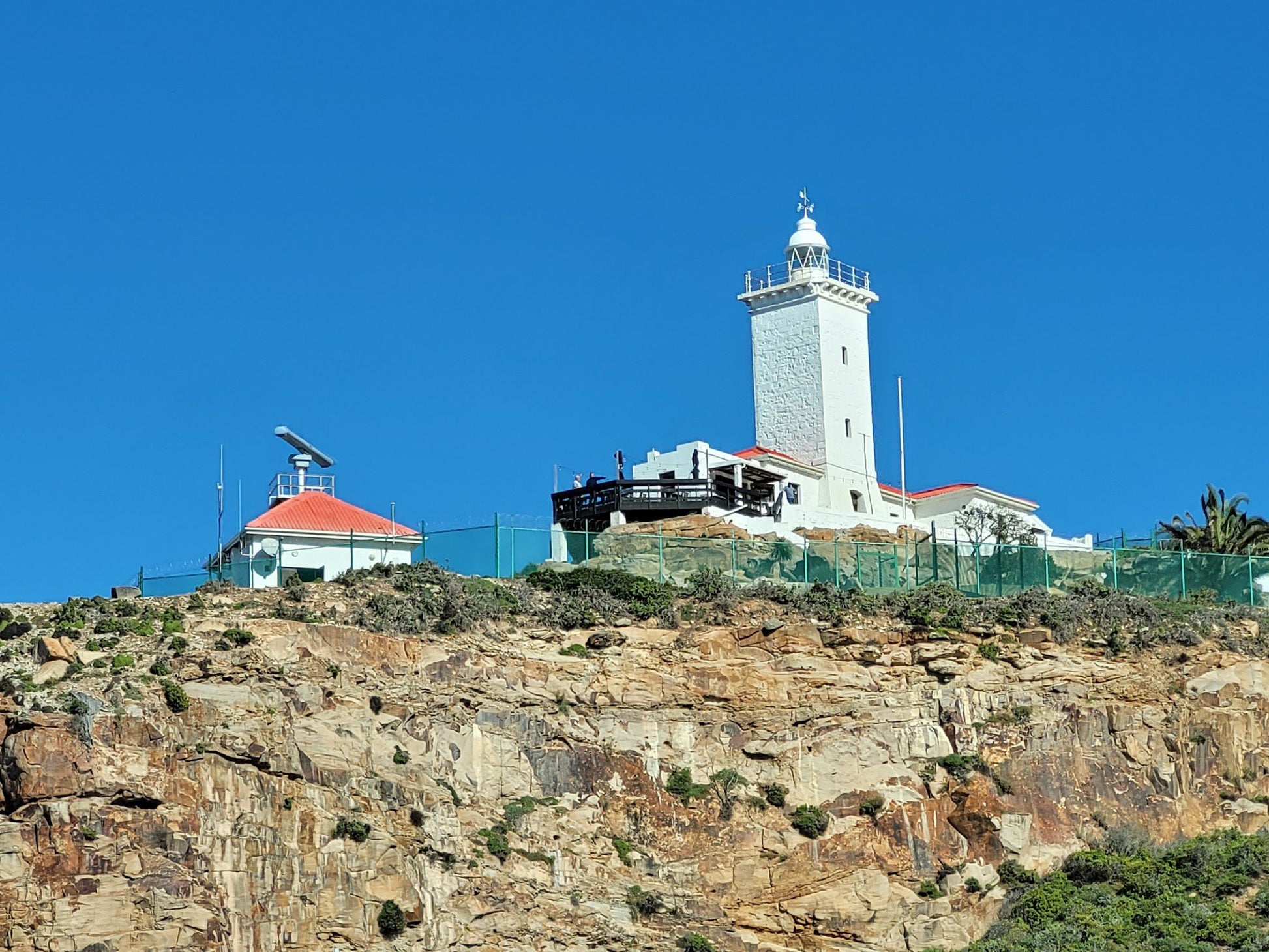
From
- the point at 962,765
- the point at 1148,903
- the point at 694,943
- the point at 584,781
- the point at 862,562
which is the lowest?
the point at 694,943

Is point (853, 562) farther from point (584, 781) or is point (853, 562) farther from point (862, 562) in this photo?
point (584, 781)

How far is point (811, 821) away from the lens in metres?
53.2

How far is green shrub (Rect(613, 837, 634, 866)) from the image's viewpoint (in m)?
51.5

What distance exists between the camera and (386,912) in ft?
156

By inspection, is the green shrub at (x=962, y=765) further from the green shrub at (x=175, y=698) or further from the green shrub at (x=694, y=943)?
the green shrub at (x=175, y=698)

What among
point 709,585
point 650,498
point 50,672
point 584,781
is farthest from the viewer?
point 650,498

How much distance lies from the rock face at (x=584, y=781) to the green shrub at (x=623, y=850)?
Result: 0.30 feet

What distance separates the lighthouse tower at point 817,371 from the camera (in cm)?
7125

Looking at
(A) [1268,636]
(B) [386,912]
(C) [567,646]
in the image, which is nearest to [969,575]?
(A) [1268,636]

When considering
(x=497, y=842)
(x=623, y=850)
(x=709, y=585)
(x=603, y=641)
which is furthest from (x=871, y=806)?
(x=497, y=842)

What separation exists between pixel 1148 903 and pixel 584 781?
1332 cm

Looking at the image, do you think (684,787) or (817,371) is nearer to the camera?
(684,787)

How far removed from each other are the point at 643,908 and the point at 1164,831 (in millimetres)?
13904

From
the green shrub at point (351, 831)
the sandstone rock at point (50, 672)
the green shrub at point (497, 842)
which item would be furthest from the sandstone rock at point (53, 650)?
the green shrub at point (497, 842)
